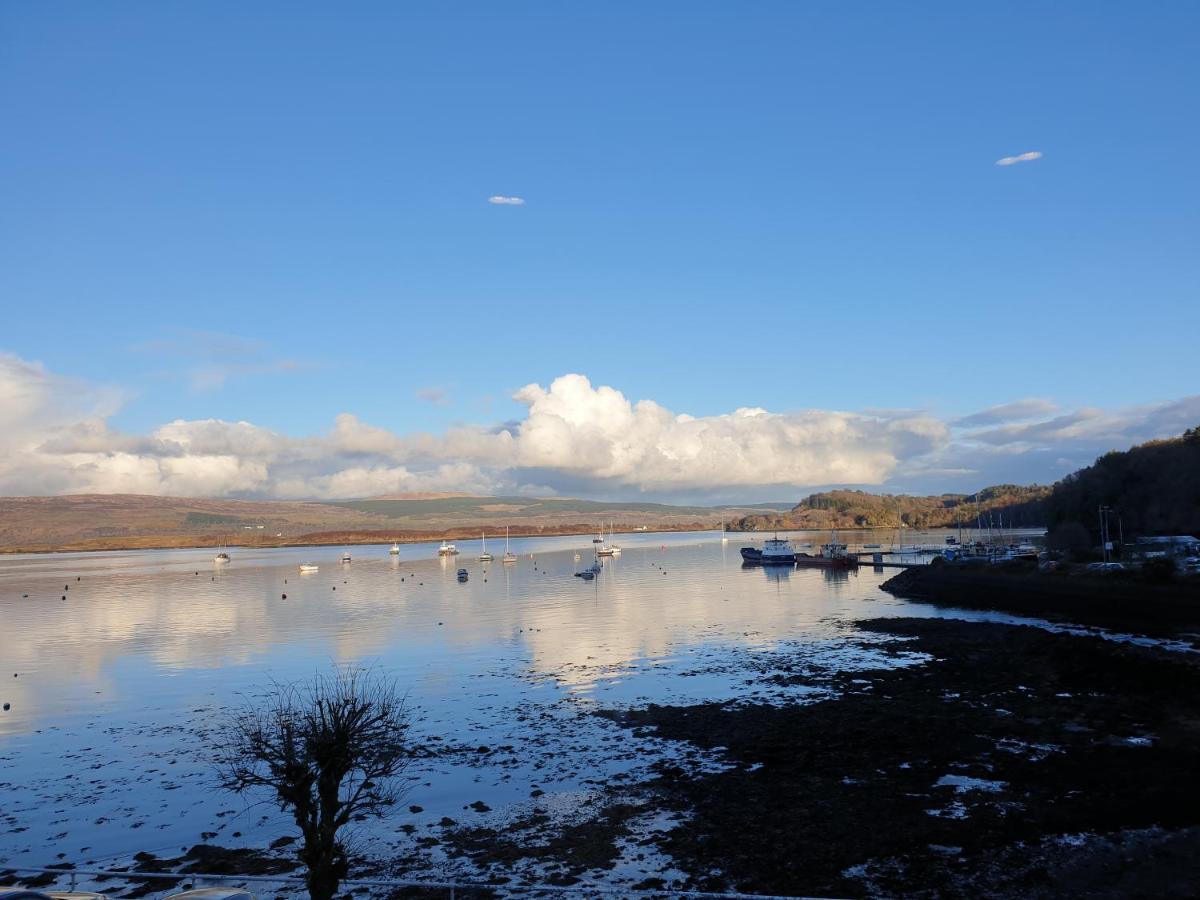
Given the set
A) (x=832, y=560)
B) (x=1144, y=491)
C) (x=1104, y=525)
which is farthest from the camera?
(x=832, y=560)

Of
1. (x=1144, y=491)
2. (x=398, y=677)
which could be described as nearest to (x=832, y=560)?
(x=1144, y=491)

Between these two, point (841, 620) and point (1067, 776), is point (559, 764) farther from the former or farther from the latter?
point (841, 620)

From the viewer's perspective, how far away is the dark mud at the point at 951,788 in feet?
47.8

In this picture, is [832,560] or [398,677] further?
[832,560]

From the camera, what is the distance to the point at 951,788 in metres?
19.3

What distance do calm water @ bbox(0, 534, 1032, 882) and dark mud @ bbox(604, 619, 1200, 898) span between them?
2282 mm

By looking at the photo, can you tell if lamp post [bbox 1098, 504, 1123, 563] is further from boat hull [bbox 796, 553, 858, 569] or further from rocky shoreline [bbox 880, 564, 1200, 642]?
boat hull [bbox 796, 553, 858, 569]

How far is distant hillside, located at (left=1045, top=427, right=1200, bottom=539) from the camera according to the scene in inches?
3526

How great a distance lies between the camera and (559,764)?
2344 centimetres

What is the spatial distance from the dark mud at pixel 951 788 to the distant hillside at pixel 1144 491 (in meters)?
70.3

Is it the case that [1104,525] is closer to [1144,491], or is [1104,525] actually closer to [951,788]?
[1144,491]

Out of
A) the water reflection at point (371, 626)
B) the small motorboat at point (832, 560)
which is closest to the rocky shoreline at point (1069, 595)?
the water reflection at point (371, 626)

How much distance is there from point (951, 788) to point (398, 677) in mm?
27119

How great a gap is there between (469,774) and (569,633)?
31533 mm
